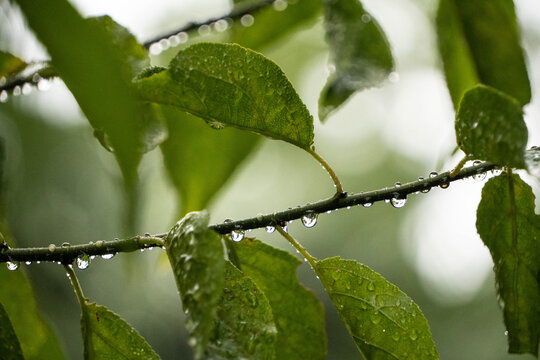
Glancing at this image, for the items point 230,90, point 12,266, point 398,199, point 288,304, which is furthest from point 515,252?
point 12,266

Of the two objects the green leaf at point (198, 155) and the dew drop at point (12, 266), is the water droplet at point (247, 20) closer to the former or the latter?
the green leaf at point (198, 155)

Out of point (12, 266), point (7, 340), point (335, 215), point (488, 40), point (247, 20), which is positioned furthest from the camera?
point (335, 215)

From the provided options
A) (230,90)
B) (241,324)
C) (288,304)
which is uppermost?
(230,90)

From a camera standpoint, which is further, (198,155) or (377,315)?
(198,155)

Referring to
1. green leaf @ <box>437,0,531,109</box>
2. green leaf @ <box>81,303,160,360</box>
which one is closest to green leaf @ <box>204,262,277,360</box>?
green leaf @ <box>81,303,160,360</box>

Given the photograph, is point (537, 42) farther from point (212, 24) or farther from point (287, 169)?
point (212, 24)

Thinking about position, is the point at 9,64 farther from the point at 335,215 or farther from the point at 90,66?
the point at 335,215

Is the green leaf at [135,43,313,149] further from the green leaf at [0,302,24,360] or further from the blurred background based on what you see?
the blurred background

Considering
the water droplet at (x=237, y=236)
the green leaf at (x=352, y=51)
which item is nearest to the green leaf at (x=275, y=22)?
the green leaf at (x=352, y=51)
